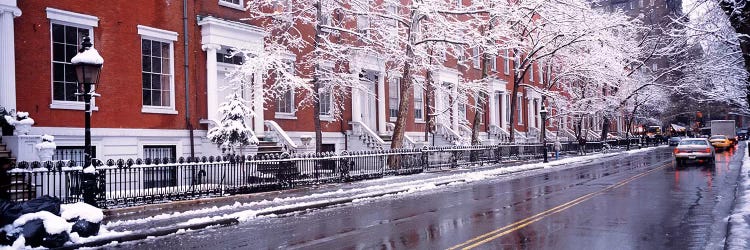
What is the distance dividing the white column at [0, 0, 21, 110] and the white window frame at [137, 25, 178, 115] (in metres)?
4.49

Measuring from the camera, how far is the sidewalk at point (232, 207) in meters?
11.6

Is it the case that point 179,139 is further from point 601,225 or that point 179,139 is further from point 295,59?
point 601,225

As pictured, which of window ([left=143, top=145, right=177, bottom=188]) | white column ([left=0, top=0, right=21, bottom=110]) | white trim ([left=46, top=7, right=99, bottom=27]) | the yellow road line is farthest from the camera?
white trim ([left=46, top=7, right=99, bottom=27])

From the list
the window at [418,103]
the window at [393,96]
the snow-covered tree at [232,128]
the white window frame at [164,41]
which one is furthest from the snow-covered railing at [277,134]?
the window at [418,103]

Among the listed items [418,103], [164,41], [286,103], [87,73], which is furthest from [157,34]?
[418,103]

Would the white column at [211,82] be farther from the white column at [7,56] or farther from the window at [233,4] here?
the white column at [7,56]

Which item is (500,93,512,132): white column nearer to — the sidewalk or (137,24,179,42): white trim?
the sidewalk

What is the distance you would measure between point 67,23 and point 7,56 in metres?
2.54

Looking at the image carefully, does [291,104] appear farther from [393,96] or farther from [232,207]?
[232,207]

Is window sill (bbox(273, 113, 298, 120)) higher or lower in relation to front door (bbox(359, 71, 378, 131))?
lower

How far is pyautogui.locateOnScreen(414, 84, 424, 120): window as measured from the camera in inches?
1463

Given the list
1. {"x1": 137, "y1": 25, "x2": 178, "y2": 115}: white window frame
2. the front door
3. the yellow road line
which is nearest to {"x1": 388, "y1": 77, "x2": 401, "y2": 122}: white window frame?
the front door

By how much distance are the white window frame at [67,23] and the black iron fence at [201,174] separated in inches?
92.1

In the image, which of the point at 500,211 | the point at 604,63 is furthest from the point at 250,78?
the point at 604,63
